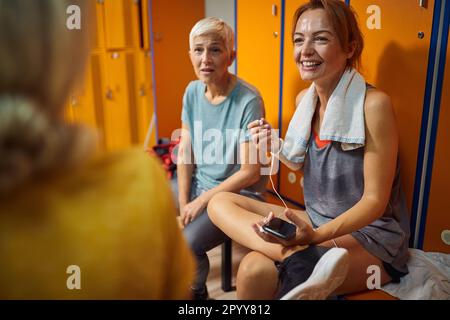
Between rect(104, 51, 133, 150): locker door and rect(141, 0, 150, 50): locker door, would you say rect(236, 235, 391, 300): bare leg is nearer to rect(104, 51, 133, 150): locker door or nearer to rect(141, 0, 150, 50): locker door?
rect(104, 51, 133, 150): locker door

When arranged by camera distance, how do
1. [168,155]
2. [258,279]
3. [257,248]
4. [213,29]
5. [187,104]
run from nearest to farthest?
[258,279] < [257,248] < [213,29] < [187,104] < [168,155]

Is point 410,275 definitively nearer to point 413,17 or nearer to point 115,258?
point 413,17

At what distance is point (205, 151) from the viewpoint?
150 centimetres

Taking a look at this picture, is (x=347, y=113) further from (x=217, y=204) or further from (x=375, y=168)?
(x=217, y=204)

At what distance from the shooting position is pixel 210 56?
136 centimetres

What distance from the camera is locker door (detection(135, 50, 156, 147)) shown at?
2732 millimetres

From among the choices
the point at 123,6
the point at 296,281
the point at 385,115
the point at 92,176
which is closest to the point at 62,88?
the point at 92,176

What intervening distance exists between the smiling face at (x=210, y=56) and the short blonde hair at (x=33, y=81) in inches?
38.1

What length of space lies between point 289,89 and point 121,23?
1387 mm

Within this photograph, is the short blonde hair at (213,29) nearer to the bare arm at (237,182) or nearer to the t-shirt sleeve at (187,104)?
the t-shirt sleeve at (187,104)

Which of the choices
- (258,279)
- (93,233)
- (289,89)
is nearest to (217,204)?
(258,279)

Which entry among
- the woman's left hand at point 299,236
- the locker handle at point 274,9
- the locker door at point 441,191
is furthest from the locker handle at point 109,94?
the locker door at point 441,191

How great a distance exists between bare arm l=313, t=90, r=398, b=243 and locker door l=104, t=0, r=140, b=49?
196 centimetres

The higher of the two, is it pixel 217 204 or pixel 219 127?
pixel 219 127
